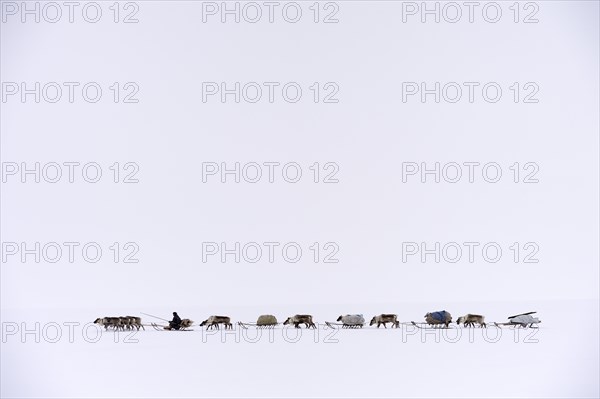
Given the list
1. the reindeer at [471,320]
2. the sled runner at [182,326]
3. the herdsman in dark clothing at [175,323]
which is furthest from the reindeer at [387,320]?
the herdsman in dark clothing at [175,323]

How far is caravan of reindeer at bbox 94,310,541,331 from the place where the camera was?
10.5m

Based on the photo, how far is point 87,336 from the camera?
34.2 ft

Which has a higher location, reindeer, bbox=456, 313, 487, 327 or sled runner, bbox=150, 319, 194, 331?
reindeer, bbox=456, 313, 487, 327

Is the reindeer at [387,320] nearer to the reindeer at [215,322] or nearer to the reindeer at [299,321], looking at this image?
the reindeer at [299,321]

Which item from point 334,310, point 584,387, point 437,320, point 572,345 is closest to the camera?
point 584,387

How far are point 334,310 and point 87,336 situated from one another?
291 cm

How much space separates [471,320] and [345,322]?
135 cm

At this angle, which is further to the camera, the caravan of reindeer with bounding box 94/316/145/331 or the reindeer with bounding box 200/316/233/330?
the caravan of reindeer with bounding box 94/316/145/331

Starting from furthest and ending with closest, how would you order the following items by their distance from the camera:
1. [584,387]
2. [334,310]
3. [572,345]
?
[334,310]
[572,345]
[584,387]

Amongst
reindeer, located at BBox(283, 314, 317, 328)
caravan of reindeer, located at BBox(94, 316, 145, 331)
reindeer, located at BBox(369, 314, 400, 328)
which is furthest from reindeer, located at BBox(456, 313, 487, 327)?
caravan of reindeer, located at BBox(94, 316, 145, 331)

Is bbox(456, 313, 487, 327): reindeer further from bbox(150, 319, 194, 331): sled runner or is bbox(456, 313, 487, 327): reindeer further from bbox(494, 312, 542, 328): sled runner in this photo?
bbox(150, 319, 194, 331): sled runner

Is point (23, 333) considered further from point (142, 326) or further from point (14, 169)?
point (14, 169)

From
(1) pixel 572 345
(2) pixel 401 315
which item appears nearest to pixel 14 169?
(2) pixel 401 315

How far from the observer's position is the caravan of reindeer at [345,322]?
10.5 meters
